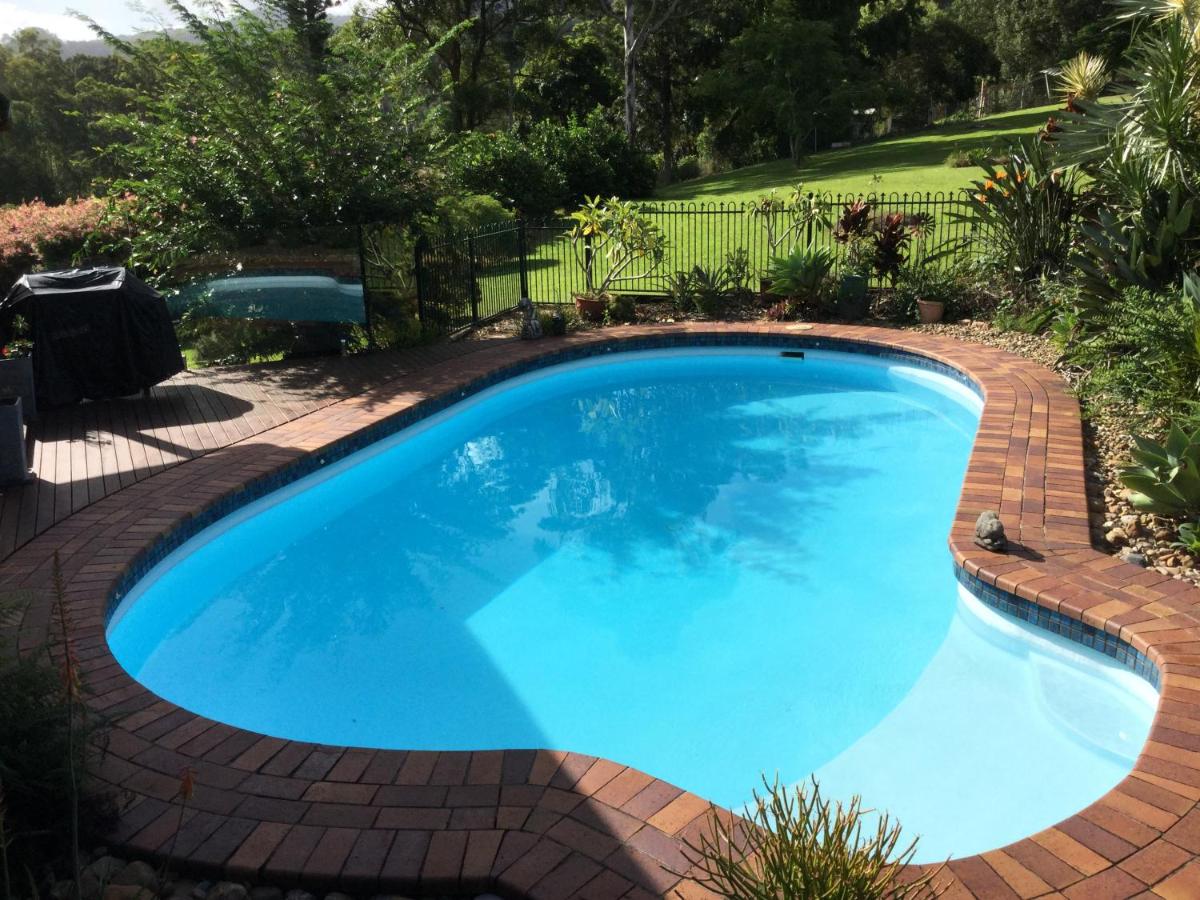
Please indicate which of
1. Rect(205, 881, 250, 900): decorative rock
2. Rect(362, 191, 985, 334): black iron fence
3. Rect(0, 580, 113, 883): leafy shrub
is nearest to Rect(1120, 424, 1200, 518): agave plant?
Rect(205, 881, 250, 900): decorative rock

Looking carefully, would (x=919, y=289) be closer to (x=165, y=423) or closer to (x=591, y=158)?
(x=165, y=423)

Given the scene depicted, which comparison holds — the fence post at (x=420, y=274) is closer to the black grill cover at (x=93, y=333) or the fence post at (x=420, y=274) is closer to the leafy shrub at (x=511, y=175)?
the black grill cover at (x=93, y=333)

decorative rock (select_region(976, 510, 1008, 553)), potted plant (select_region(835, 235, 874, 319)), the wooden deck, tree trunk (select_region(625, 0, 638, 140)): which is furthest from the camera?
tree trunk (select_region(625, 0, 638, 140))

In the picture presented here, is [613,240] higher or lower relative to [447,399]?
higher

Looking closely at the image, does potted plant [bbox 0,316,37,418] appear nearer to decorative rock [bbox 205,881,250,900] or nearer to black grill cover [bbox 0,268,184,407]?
black grill cover [bbox 0,268,184,407]

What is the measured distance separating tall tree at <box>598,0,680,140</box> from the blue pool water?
20338 mm

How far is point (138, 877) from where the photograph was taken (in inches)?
117

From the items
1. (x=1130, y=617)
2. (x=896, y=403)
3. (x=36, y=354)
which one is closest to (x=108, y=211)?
(x=36, y=354)

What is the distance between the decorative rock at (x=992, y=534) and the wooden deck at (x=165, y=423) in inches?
226

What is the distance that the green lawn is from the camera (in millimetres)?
23219

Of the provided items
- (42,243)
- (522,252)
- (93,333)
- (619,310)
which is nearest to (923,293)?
(619,310)

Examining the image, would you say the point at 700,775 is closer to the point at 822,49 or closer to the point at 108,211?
the point at 108,211

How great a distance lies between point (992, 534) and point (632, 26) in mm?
26255

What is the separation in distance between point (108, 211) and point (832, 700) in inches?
392
